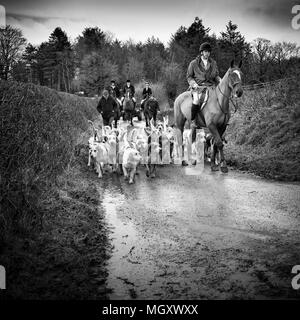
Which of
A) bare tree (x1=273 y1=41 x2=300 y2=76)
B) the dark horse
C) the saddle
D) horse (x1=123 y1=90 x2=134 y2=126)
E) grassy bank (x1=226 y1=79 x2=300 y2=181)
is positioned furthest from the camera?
bare tree (x1=273 y1=41 x2=300 y2=76)

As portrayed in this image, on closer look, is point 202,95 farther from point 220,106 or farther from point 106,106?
point 106,106

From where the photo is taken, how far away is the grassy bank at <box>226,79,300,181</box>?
9492 mm

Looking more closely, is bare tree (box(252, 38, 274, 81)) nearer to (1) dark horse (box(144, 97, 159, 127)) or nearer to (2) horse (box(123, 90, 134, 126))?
(1) dark horse (box(144, 97, 159, 127))

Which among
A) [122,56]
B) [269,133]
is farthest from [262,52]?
[122,56]

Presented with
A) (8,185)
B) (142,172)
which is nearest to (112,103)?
(142,172)

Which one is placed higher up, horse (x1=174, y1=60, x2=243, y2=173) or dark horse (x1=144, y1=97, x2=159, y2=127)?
Result: dark horse (x1=144, y1=97, x2=159, y2=127)

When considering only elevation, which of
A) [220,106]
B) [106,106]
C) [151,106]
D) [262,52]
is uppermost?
[262,52]

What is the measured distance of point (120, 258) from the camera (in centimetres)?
426

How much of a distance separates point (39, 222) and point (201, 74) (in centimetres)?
667

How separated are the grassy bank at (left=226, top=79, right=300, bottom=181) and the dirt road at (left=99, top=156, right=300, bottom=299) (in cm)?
175

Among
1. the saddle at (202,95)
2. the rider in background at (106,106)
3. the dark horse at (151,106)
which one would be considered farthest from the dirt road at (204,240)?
the dark horse at (151,106)

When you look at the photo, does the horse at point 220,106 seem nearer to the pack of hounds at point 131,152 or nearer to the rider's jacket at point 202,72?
the rider's jacket at point 202,72

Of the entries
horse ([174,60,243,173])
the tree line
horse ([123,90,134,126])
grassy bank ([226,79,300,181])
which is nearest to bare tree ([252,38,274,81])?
the tree line

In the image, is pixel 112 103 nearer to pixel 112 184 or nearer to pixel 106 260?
pixel 112 184
